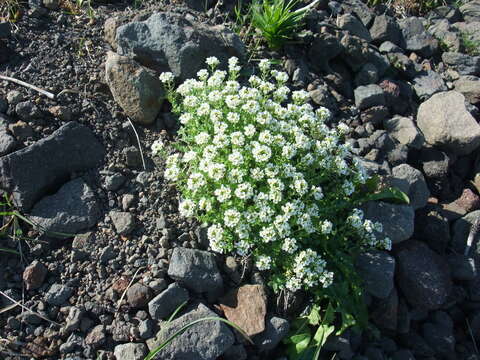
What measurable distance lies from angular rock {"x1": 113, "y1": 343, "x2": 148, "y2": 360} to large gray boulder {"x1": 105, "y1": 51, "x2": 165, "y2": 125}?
230 cm

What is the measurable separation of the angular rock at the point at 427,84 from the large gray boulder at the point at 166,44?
9.24ft

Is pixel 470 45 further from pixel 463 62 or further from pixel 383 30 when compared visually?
pixel 383 30

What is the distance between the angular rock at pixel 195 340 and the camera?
3.97 m

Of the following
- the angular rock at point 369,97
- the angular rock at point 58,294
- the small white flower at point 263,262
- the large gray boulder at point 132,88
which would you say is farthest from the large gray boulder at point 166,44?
the angular rock at point 58,294

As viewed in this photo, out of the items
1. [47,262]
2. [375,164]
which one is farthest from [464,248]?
[47,262]

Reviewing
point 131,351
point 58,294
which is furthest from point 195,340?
point 58,294

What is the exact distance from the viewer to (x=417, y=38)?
700cm

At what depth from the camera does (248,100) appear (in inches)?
179

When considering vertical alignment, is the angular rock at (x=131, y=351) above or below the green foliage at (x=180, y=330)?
below

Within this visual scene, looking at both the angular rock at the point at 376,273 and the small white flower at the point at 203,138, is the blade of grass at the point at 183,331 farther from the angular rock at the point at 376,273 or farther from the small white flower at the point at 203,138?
the small white flower at the point at 203,138

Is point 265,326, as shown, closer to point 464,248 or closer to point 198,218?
point 198,218

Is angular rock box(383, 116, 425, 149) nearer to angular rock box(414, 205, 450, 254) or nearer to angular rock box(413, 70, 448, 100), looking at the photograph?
angular rock box(413, 70, 448, 100)

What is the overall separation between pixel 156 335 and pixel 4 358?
115 cm

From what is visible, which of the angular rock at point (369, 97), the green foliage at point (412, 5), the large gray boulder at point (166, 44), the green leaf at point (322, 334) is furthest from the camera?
the green foliage at point (412, 5)
